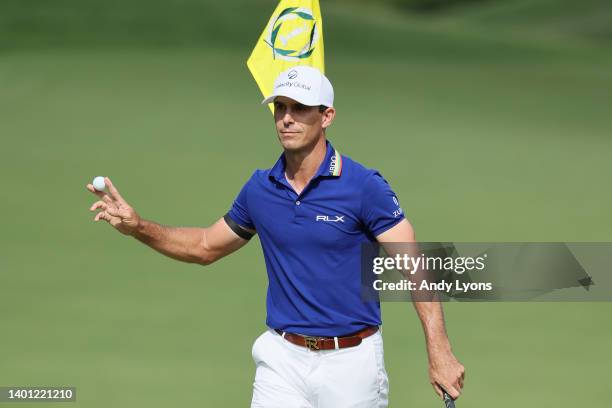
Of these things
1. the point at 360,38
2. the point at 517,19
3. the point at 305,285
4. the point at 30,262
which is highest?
the point at 517,19

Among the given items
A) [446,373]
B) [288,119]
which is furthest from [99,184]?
[446,373]

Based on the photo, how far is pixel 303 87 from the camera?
673 cm

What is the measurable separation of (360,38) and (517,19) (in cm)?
1198

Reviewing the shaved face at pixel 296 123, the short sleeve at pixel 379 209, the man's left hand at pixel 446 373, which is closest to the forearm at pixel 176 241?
the shaved face at pixel 296 123

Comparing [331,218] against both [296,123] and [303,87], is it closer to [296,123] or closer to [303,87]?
[296,123]

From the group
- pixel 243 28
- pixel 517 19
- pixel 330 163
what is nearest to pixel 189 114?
pixel 243 28

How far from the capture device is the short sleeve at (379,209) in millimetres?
6633

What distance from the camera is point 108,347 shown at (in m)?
11.6

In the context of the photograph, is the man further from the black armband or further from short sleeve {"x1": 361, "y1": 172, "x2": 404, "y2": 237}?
the black armband

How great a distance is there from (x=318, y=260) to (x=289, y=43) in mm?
2956

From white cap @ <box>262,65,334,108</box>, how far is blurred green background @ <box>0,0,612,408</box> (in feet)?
13.7

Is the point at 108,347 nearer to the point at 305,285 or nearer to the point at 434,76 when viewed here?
the point at 305,285

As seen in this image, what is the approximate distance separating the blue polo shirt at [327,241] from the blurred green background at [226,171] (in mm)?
3686

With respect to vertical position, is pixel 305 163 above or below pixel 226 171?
below
